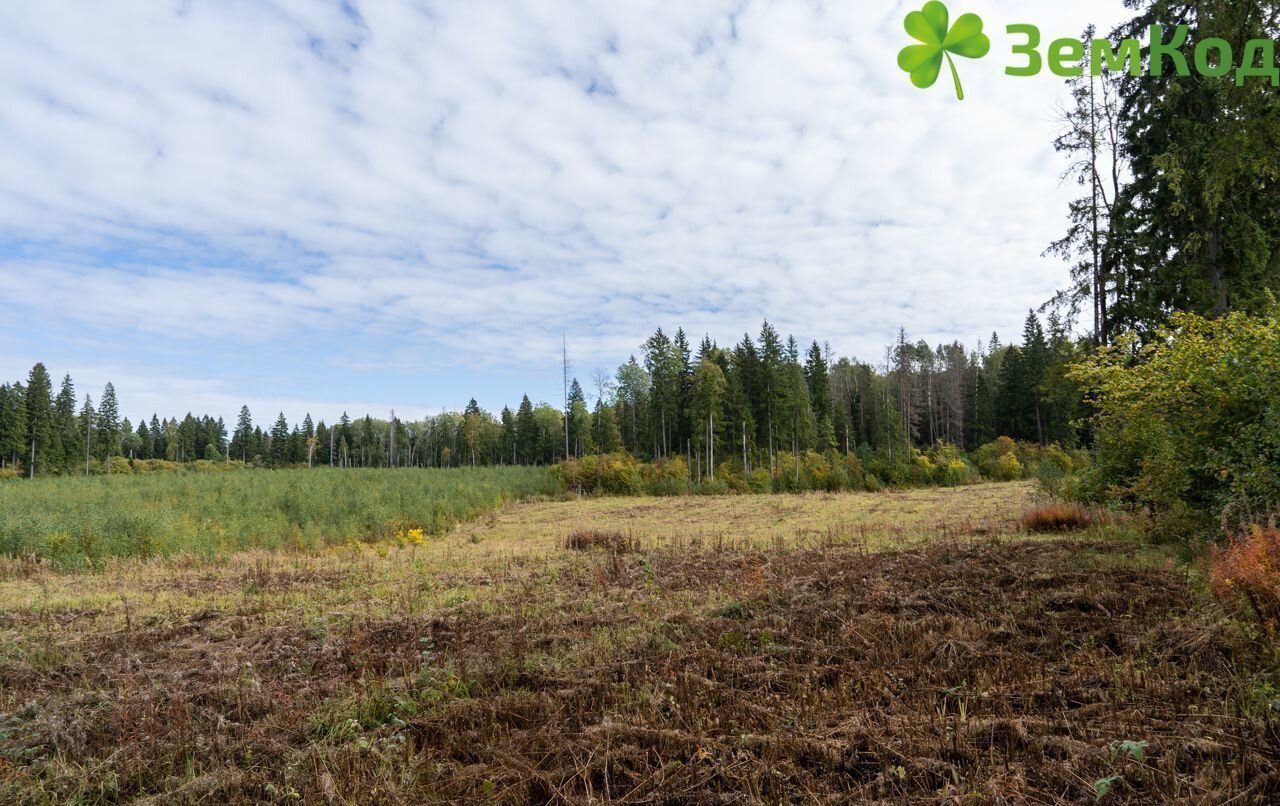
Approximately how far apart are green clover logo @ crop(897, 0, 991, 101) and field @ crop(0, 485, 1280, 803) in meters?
4.22

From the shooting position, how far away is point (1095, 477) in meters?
11.5

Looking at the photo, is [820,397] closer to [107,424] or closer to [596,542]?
[596,542]

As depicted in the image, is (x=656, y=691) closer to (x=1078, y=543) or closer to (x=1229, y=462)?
(x=1229, y=462)

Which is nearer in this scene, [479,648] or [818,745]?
[818,745]

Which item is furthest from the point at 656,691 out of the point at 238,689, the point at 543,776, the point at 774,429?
the point at 774,429

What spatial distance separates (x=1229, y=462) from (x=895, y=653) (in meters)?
5.95

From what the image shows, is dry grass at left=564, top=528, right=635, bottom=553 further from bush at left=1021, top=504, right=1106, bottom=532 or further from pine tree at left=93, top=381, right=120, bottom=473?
pine tree at left=93, top=381, right=120, bottom=473

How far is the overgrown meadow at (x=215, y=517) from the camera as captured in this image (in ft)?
39.4

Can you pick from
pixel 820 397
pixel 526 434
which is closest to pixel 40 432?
pixel 526 434

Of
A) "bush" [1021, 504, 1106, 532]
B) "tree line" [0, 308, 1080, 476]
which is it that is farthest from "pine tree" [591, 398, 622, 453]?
"bush" [1021, 504, 1106, 532]

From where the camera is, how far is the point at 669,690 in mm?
4301

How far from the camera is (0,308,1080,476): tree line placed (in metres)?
41.3

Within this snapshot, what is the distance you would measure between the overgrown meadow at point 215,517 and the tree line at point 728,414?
70.6 ft

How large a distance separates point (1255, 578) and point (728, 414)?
37.1 meters
